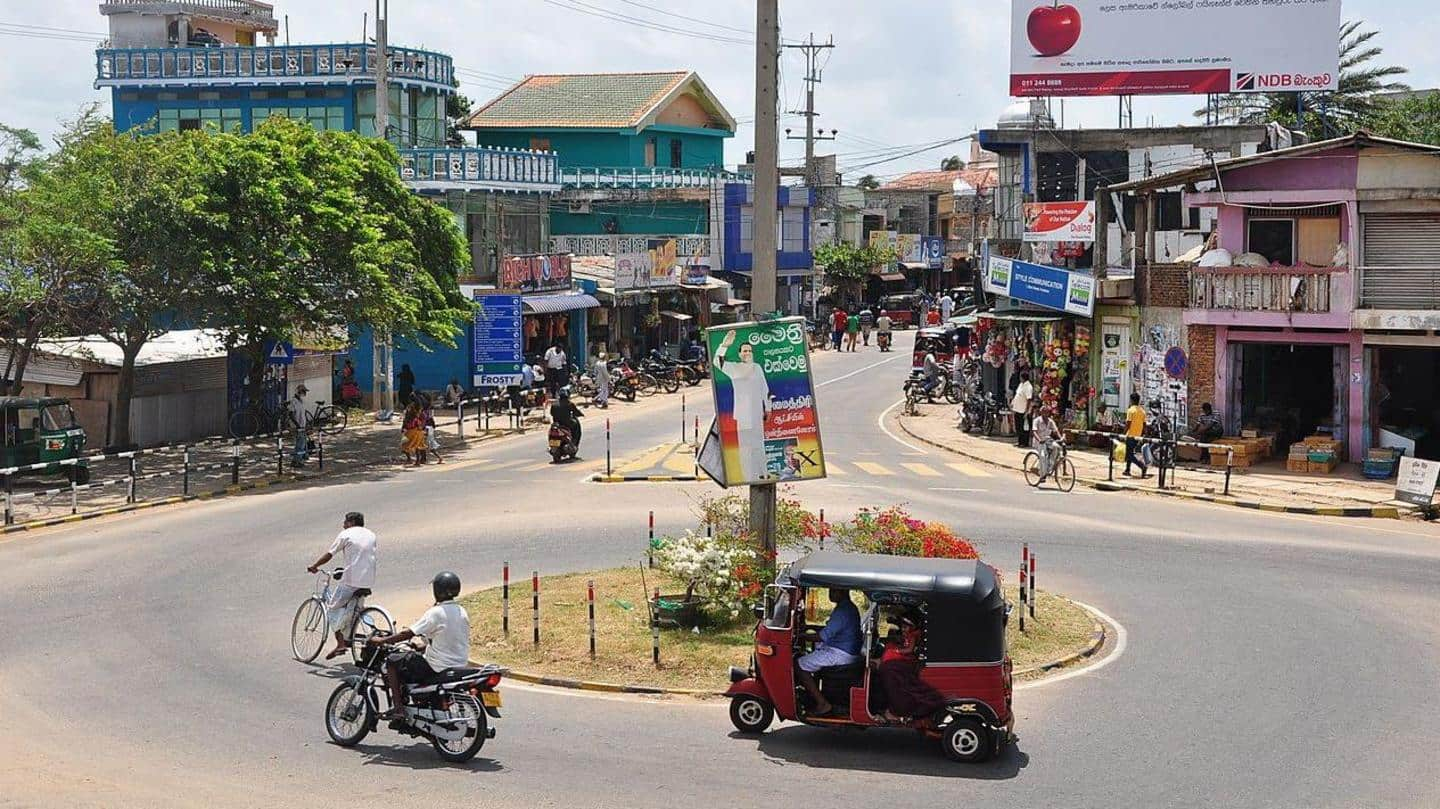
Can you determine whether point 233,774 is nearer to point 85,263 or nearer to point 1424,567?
point 1424,567

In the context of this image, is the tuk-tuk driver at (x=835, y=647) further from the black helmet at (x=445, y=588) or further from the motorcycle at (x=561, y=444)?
the motorcycle at (x=561, y=444)

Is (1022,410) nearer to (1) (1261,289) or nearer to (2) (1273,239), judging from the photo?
(1) (1261,289)

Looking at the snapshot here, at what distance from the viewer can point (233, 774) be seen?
41.0 ft

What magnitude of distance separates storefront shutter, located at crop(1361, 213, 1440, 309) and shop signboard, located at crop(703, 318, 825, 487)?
66.2ft

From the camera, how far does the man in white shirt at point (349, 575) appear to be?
51.3ft

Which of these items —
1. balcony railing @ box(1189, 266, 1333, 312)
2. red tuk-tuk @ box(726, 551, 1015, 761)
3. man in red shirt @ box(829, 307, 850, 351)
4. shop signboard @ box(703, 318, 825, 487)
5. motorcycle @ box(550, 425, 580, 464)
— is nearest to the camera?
red tuk-tuk @ box(726, 551, 1015, 761)

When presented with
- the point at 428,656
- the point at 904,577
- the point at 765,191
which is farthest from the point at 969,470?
the point at 428,656

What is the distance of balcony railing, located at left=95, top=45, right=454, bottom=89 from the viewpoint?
183ft

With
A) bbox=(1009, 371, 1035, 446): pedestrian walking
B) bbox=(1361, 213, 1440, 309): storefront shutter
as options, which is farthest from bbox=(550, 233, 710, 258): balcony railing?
bbox=(1361, 213, 1440, 309): storefront shutter

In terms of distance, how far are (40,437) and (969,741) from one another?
2232 centimetres

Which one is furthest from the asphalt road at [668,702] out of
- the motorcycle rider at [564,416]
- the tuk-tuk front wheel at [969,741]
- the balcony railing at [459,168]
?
the balcony railing at [459,168]

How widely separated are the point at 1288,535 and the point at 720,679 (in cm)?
1355

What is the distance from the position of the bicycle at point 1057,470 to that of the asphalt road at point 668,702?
315 centimetres

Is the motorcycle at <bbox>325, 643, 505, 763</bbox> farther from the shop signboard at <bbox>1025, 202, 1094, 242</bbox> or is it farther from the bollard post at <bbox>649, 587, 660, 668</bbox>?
the shop signboard at <bbox>1025, 202, 1094, 242</bbox>
